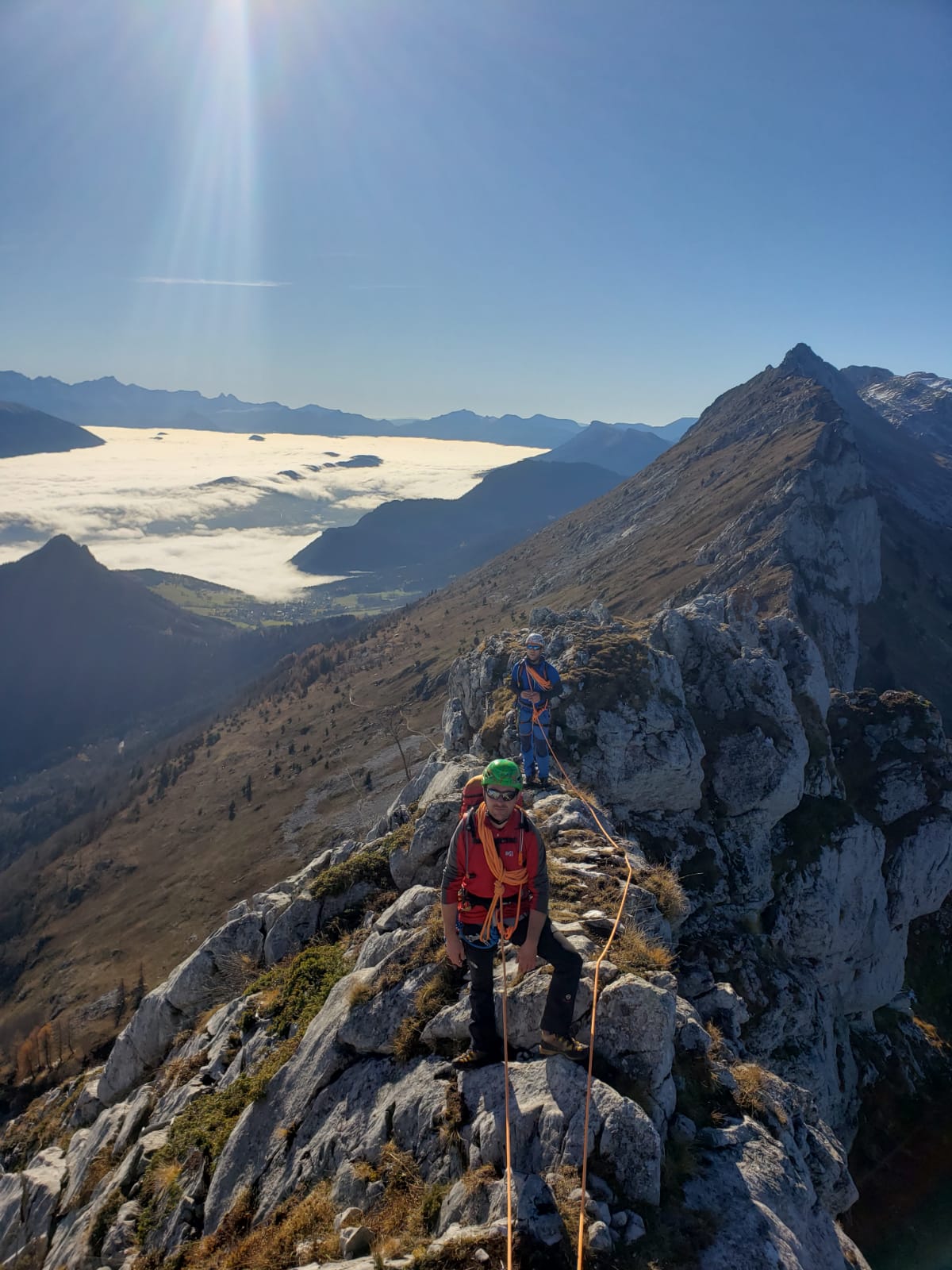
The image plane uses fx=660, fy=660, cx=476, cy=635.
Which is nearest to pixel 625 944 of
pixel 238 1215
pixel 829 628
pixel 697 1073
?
pixel 697 1073

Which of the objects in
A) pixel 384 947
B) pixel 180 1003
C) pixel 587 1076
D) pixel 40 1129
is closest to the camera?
pixel 587 1076

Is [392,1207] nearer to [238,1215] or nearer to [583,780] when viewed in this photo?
[238,1215]

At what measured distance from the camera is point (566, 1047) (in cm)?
953

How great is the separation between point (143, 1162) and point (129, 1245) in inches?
68.1

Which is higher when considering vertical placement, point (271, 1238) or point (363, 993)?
point (363, 993)

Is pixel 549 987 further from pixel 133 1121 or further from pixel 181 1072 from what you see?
pixel 133 1121

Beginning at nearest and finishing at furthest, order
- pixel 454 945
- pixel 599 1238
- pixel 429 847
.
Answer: pixel 599 1238
pixel 454 945
pixel 429 847

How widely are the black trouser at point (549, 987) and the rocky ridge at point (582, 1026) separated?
48 cm

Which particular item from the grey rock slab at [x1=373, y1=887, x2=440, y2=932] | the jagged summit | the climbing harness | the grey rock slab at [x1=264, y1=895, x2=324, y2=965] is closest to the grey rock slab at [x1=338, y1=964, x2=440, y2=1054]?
the grey rock slab at [x1=373, y1=887, x2=440, y2=932]

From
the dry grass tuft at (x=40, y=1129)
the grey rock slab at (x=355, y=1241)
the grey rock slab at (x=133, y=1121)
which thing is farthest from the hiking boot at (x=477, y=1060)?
the dry grass tuft at (x=40, y=1129)

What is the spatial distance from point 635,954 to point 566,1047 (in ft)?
8.52

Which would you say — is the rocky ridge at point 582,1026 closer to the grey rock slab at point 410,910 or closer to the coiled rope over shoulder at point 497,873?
the grey rock slab at point 410,910

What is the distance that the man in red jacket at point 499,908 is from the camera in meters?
9.40

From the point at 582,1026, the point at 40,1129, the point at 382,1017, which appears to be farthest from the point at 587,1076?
the point at 40,1129
